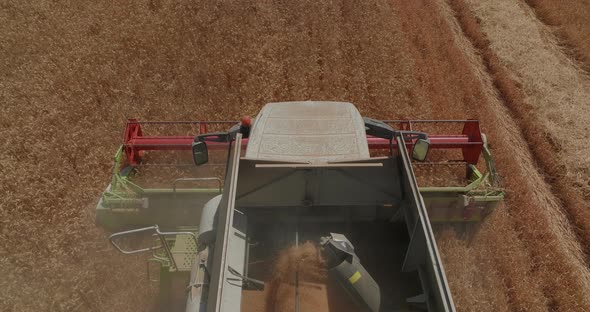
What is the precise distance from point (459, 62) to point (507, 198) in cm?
465

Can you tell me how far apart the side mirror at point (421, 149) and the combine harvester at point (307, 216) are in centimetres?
1

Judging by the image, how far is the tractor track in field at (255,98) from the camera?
6.25m

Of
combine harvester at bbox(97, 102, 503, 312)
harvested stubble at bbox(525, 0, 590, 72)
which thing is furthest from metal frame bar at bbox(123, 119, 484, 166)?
harvested stubble at bbox(525, 0, 590, 72)

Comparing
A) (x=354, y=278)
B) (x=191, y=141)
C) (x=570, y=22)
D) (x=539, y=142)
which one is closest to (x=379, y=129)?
(x=354, y=278)

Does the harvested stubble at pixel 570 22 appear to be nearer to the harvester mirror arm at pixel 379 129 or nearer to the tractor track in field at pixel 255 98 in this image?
the tractor track in field at pixel 255 98

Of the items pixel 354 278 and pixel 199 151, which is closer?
pixel 354 278

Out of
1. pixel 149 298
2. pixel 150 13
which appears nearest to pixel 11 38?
pixel 150 13

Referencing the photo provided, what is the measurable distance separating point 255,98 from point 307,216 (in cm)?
556

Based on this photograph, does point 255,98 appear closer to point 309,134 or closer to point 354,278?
point 309,134

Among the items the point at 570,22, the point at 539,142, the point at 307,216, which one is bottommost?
the point at 307,216

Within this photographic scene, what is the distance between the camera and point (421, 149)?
499cm

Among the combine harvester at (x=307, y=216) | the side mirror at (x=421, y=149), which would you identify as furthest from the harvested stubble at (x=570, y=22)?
the side mirror at (x=421, y=149)

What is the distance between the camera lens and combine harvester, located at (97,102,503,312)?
352 cm

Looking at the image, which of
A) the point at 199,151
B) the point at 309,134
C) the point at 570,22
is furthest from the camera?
the point at 570,22
